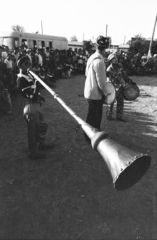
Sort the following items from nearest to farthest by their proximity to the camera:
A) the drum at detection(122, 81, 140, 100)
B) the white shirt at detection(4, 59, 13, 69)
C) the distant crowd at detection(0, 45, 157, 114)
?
1. the drum at detection(122, 81, 140, 100)
2. the distant crowd at detection(0, 45, 157, 114)
3. the white shirt at detection(4, 59, 13, 69)

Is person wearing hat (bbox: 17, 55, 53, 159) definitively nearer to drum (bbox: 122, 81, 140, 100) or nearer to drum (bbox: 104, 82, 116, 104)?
drum (bbox: 104, 82, 116, 104)

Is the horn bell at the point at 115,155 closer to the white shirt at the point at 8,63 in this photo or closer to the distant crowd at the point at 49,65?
the distant crowd at the point at 49,65

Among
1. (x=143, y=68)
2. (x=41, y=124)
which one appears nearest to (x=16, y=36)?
(x=143, y=68)

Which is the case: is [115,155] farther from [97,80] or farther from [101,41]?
[101,41]

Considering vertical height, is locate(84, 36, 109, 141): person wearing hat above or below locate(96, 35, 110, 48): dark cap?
below

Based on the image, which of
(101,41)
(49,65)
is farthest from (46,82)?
(49,65)

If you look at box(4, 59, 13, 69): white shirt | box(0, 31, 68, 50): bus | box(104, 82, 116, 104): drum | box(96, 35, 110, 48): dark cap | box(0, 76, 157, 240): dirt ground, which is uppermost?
box(0, 31, 68, 50): bus

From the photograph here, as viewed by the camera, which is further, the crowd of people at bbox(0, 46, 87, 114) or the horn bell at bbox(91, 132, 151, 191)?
the crowd of people at bbox(0, 46, 87, 114)

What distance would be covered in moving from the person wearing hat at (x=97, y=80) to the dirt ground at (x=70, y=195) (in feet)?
2.57

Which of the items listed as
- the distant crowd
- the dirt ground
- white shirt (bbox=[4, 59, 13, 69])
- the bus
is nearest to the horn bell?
the dirt ground

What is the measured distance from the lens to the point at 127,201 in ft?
9.10

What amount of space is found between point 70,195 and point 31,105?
65.3 inches

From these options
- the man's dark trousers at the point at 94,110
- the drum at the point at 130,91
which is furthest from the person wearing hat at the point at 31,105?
the drum at the point at 130,91

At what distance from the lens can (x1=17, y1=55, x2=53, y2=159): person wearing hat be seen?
3305 millimetres
